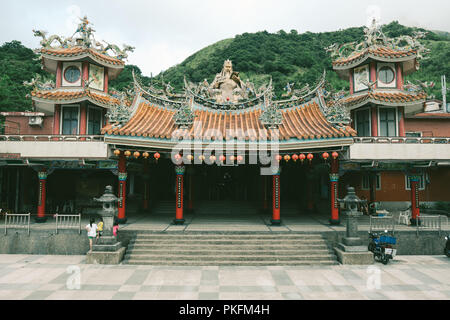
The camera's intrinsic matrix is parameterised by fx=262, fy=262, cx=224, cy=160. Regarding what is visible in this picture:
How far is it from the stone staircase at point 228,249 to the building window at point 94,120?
29.6 ft

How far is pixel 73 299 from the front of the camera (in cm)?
761

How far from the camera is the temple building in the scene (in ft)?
43.0

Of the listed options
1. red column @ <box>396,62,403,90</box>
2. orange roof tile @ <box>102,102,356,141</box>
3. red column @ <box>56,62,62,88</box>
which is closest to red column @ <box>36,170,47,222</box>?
orange roof tile @ <box>102,102,356,141</box>

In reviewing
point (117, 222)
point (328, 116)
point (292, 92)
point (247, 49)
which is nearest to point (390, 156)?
point (328, 116)

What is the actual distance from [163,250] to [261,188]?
9.81 meters

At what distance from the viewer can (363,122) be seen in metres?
16.7

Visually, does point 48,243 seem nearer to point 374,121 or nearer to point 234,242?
point 234,242

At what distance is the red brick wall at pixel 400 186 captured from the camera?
2034cm

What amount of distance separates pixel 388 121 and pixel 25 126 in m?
25.0

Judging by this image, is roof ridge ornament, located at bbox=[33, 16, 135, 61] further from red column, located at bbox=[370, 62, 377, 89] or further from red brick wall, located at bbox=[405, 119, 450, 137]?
red brick wall, located at bbox=[405, 119, 450, 137]

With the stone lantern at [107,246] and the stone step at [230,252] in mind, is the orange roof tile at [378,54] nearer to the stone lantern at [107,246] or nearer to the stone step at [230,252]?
the stone step at [230,252]

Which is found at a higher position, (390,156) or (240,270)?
(390,156)

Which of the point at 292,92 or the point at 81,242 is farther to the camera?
the point at 292,92

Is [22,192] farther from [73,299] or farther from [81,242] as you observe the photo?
[73,299]
